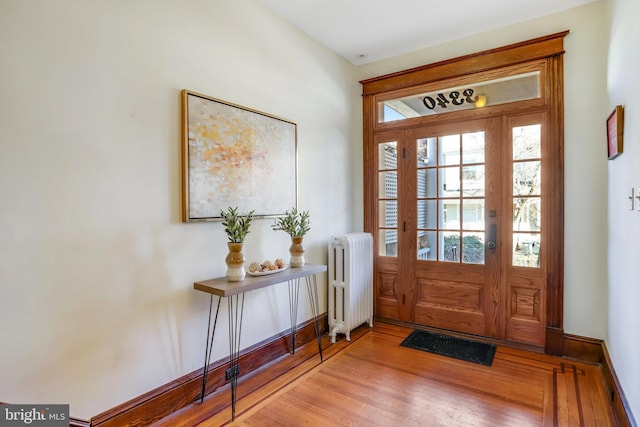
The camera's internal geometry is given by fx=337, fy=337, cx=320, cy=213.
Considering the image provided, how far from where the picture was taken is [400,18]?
291cm

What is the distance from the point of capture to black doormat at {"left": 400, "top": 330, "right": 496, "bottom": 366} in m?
2.83

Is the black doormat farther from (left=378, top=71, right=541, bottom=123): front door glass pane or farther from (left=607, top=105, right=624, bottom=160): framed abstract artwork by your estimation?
(left=378, top=71, right=541, bottom=123): front door glass pane

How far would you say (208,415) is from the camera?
2059 millimetres

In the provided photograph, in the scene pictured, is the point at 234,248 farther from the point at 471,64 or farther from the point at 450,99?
the point at 471,64

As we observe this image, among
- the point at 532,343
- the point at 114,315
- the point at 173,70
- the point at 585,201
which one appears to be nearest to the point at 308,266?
the point at 114,315

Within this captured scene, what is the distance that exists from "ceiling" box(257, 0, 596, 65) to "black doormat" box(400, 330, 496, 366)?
9.48ft

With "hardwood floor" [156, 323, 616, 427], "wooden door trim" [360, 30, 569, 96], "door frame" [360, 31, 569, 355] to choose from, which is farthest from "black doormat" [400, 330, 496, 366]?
"wooden door trim" [360, 30, 569, 96]

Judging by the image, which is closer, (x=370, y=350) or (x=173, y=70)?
(x=173, y=70)

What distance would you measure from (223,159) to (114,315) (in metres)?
1.16

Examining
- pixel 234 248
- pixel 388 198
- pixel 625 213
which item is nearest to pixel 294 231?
pixel 234 248

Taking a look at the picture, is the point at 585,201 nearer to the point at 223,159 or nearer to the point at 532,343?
the point at 532,343

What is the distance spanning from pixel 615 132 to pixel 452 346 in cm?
206

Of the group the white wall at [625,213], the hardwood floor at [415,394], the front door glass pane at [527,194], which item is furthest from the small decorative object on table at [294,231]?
the white wall at [625,213]

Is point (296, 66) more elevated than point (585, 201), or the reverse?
point (296, 66)
